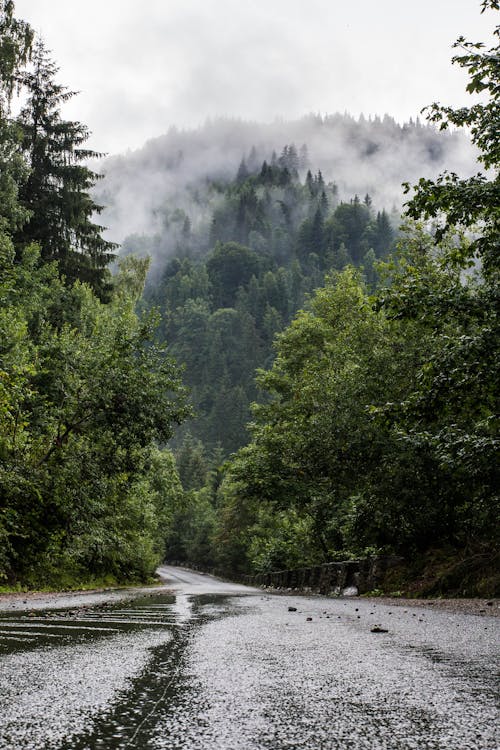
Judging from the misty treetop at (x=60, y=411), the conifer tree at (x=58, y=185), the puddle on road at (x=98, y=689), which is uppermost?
the conifer tree at (x=58, y=185)

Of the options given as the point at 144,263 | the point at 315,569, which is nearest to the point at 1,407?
the point at 315,569

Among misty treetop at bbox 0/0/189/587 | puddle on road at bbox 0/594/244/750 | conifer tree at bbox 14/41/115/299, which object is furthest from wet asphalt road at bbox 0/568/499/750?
conifer tree at bbox 14/41/115/299

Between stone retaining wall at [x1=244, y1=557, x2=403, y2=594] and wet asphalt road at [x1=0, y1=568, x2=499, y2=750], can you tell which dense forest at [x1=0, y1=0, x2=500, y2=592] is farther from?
wet asphalt road at [x1=0, y1=568, x2=499, y2=750]

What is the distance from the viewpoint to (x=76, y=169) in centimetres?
3381

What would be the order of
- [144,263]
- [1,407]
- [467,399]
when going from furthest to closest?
1. [144,263]
2. [1,407]
3. [467,399]

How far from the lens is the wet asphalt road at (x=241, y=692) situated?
76.9 inches

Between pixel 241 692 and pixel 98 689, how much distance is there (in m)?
0.57

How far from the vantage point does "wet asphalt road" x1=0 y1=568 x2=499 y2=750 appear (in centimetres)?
195

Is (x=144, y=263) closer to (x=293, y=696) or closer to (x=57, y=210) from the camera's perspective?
(x=57, y=210)

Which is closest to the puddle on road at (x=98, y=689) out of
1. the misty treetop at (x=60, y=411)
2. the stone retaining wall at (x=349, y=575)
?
the misty treetop at (x=60, y=411)

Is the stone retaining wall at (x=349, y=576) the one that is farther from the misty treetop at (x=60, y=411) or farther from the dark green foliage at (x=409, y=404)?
the misty treetop at (x=60, y=411)

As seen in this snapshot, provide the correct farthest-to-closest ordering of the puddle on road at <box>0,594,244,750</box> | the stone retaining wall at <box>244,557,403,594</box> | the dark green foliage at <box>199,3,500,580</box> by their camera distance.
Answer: the stone retaining wall at <box>244,557,403,594</box>, the dark green foliage at <box>199,3,500,580</box>, the puddle on road at <box>0,594,244,750</box>

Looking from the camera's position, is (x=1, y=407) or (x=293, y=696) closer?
(x=293, y=696)

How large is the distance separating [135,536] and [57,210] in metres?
16.6
